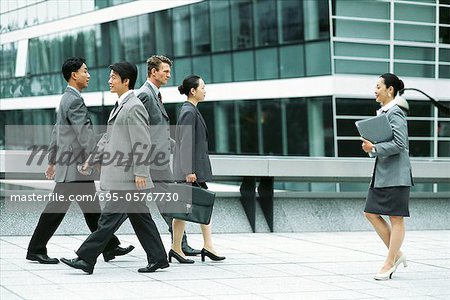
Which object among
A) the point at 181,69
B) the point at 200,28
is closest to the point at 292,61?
the point at 200,28

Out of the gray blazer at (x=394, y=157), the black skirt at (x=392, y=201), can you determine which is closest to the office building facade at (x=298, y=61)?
the gray blazer at (x=394, y=157)

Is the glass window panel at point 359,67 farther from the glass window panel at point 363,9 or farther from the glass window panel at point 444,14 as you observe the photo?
the glass window panel at point 444,14

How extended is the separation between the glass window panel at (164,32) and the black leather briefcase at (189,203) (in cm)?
2749

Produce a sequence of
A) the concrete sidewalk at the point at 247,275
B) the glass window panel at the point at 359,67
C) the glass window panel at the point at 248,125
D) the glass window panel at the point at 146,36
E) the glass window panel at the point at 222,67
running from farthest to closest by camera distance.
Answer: the glass window panel at the point at 146,36 → the glass window panel at the point at 222,67 → the glass window panel at the point at 248,125 → the glass window panel at the point at 359,67 → the concrete sidewalk at the point at 247,275

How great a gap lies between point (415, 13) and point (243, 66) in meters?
6.24

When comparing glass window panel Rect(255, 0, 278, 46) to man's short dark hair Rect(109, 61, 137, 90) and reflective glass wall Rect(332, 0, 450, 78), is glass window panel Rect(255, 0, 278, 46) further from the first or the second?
man's short dark hair Rect(109, 61, 137, 90)

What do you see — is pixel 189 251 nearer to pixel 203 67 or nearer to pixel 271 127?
pixel 271 127

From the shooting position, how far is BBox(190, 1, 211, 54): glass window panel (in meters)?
34.8

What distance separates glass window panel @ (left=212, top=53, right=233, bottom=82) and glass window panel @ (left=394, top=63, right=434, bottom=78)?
5970mm

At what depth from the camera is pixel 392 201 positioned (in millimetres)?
8875

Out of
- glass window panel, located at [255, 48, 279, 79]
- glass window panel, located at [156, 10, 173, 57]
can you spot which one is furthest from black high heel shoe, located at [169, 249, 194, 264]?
glass window panel, located at [156, 10, 173, 57]

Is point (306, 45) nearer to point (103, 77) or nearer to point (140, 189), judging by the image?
point (103, 77)

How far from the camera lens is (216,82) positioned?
34.4 m

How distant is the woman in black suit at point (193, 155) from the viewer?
9547mm
